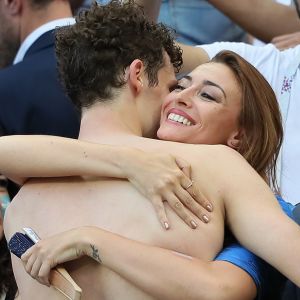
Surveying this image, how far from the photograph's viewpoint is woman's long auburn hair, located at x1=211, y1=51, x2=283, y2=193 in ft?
7.79

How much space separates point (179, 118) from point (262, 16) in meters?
1.58

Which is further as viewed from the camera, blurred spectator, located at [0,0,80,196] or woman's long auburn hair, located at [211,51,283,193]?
blurred spectator, located at [0,0,80,196]

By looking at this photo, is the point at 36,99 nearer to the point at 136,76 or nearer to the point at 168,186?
the point at 136,76

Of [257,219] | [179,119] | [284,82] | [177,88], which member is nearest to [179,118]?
[179,119]

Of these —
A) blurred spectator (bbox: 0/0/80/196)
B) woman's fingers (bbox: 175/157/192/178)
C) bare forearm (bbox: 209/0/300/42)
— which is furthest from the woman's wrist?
bare forearm (bbox: 209/0/300/42)

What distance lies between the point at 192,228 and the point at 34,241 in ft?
1.26

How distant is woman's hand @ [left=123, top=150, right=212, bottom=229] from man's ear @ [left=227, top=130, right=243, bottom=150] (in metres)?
0.36

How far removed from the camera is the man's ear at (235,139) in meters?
2.44

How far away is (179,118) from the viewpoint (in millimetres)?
2393

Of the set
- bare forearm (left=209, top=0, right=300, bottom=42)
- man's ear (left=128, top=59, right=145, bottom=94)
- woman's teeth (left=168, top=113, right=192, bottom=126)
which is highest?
man's ear (left=128, top=59, right=145, bottom=94)

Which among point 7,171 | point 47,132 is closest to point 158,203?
point 7,171

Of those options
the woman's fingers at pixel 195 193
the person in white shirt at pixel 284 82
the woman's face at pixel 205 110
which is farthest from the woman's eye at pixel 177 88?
the person in white shirt at pixel 284 82

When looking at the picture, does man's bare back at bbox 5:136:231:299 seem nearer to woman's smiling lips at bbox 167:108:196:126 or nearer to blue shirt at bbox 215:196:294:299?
blue shirt at bbox 215:196:294:299

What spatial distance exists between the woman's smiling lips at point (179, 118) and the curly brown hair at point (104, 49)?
0.10 meters
